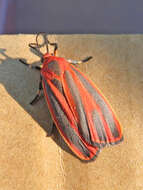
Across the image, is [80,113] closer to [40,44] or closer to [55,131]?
[55,131]

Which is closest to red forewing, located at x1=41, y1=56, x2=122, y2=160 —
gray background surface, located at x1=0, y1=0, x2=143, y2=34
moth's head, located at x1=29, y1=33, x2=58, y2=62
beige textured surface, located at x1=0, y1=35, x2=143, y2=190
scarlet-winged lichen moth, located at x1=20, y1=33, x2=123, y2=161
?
scarlet-winged lichen moth, located at x1=20, y1=33, x2=123, y2=161

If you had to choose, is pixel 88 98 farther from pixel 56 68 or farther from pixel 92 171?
pixel 92 171

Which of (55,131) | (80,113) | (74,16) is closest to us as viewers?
(80,113)

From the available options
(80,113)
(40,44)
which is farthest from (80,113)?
(40,44)

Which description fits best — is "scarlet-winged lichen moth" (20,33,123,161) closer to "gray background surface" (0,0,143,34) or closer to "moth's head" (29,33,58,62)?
"moth's head" (29,33,58,62)

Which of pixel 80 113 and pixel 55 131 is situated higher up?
pixel 80 113

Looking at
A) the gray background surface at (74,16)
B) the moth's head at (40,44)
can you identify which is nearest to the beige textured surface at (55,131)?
the moth's head at (40,44)

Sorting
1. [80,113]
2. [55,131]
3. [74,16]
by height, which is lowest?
[55,131]
